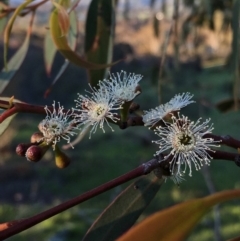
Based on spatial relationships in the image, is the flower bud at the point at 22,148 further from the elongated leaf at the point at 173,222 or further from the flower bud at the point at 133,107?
the elongated leaf at the point at 173,222

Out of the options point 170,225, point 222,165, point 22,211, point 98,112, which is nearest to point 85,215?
point 22,211

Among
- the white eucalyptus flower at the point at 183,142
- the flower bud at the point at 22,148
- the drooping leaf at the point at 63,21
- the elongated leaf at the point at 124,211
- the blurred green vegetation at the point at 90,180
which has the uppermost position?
the drooping leaf at the point at 63,21

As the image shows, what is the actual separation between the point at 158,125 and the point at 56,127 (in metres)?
0.11

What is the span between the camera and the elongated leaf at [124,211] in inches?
21.5

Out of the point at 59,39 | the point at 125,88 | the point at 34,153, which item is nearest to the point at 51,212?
the point at 34,153

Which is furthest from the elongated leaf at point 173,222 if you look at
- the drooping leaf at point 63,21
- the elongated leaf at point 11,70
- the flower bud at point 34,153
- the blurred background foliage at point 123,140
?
the blurred background foliage at point 123,140

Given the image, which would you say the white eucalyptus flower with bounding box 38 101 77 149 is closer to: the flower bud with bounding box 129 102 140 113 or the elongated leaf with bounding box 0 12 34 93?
the flower bud with bounding box 129 102 140 113

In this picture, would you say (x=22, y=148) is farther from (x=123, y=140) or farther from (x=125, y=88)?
(x=123, y=140)

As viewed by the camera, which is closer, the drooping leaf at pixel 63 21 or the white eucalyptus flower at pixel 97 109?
the white eucalyptus flower at pixel 97 109

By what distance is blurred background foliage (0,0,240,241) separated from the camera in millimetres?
2199

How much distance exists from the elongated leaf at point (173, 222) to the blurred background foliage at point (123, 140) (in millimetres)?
969

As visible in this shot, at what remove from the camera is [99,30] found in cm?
102

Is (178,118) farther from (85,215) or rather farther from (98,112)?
(85,215)

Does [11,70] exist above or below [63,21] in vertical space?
below
